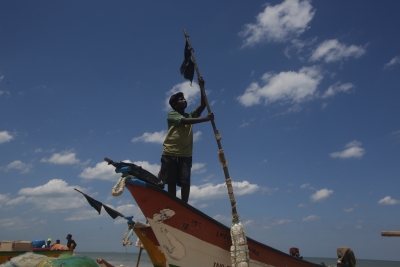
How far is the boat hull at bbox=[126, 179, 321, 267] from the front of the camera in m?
4.01

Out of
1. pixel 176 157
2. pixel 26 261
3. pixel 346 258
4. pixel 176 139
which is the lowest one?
pixel 26 261

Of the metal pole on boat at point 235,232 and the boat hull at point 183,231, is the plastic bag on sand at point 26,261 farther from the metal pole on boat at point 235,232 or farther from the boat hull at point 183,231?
the metal pole on boat at point 235,232

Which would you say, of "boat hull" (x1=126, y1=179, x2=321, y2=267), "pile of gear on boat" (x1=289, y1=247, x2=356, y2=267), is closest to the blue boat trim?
"boat hull" (x1=126, y1=179, x2=321, y2=267)

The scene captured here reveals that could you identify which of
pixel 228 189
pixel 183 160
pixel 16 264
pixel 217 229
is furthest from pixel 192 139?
pixel 16 264

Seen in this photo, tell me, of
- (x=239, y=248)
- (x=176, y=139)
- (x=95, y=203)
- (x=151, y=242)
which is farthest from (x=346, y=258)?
(x=95, y=203)

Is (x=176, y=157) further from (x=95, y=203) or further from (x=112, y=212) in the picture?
(x=95, y=203)

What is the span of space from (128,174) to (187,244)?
112 cm

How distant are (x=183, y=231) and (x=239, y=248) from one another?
2.41 ft

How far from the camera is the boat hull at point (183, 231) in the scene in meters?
4.01

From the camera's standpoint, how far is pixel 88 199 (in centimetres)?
480

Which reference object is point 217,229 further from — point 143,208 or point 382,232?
point 382,232

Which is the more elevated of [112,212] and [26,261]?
[112,212]

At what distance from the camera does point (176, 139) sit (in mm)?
5145

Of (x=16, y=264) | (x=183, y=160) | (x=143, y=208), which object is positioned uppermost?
(x=183, y=160)
